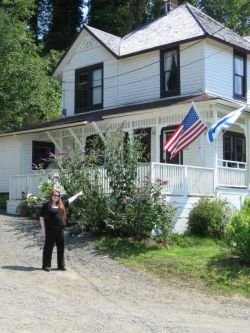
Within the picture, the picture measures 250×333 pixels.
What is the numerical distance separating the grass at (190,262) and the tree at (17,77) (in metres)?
17.7

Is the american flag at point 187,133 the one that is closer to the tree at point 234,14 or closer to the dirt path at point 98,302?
the dirt path at point 98,302

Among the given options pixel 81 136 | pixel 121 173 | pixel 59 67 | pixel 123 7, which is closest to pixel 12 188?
Result: pixel 81 136

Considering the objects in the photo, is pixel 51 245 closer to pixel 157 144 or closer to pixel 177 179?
pixel 177 179

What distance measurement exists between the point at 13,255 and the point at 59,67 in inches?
663

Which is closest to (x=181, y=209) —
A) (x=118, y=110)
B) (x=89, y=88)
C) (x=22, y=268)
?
(x=22, y=268)

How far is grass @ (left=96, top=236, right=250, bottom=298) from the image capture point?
14.1 meters

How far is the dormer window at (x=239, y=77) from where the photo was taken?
86.9 feet

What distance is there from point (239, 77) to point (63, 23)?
2699 cm

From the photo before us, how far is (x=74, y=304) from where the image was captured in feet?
36.7

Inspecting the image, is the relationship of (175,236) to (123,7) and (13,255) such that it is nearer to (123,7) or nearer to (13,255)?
(13,255)

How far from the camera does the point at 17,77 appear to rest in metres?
33.3

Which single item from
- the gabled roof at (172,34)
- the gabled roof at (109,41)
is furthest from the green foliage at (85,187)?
the gabled roof at (109,41)

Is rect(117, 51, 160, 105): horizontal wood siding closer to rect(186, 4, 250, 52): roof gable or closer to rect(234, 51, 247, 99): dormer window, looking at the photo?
rect(186, 4, 250, 52): roof gable

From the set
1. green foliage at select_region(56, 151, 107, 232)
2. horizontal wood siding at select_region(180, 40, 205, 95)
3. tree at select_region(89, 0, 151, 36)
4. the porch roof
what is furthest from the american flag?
tree at select_region(89, 0, 151, 36)
